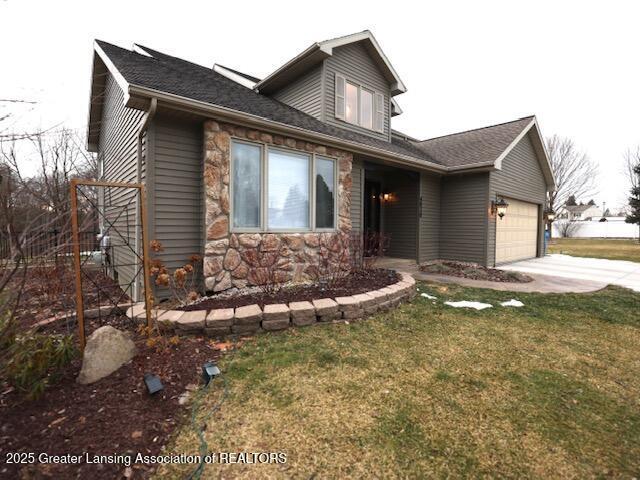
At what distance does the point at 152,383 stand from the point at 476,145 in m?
11.3

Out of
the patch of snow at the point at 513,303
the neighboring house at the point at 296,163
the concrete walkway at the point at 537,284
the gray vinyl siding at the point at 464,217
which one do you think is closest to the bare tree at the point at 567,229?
the neighboring house at the point at 296,163

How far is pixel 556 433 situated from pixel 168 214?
5.02 meters

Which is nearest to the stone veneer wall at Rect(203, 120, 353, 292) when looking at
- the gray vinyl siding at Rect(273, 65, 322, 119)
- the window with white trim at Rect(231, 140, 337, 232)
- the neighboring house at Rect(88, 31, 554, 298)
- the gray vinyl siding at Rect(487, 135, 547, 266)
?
the neighboring house at Rect(88, 31, 554, 298)

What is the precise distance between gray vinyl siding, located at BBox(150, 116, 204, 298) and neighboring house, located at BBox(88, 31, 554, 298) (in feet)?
0.05

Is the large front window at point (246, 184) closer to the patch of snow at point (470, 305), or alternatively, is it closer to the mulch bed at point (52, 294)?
the mulch bed at point (52, 294)

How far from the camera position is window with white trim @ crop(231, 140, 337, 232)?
201 inches

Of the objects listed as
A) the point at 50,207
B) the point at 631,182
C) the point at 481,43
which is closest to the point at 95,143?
the point at 50,207

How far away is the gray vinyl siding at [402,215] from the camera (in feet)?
30.5

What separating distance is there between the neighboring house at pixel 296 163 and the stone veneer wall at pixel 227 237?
21 millimetres

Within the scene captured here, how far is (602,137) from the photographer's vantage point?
2927 cm

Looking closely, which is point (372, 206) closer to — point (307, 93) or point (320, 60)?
point (307, 93)

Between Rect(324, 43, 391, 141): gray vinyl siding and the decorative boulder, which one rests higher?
Rect(324, 43, 391, 141): gray vinyl siding

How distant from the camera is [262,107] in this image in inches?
248

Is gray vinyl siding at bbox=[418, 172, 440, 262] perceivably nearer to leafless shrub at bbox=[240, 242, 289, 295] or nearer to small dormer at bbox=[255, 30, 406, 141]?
small dormer at bbox=[255, 30, 406, 141]
